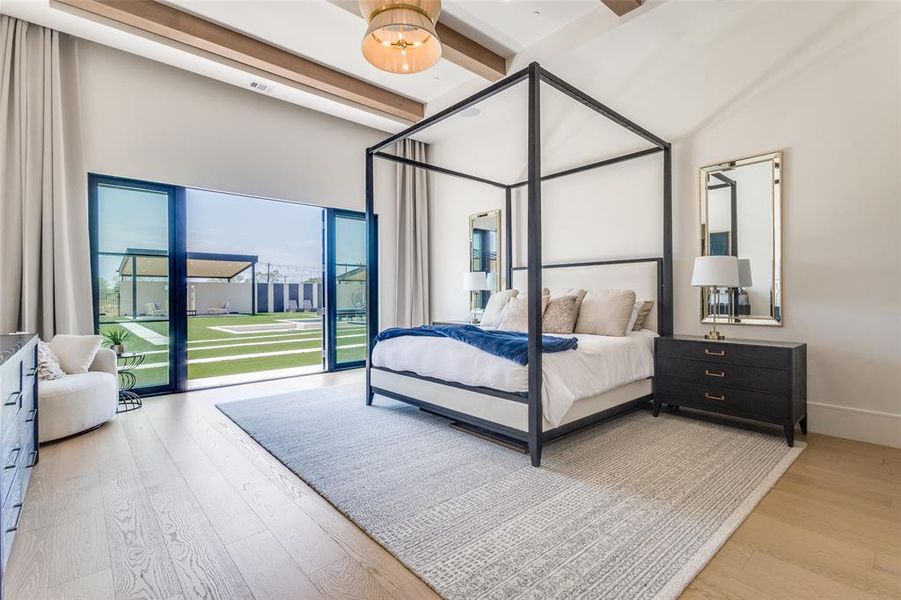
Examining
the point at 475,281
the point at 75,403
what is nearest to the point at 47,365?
the point at 75,403

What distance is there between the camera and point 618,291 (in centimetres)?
378

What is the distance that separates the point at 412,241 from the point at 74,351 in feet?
13.2

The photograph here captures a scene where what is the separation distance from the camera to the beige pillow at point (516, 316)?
153 inches

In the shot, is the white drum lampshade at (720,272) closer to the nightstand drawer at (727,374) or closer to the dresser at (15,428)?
the nightstand drawer at (727,374)

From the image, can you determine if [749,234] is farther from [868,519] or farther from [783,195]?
[868,519]

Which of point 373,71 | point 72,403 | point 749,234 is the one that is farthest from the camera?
point 373,71

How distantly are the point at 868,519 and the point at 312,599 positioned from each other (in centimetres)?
240

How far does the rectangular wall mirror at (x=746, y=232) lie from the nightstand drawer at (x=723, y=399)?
25.0 inches

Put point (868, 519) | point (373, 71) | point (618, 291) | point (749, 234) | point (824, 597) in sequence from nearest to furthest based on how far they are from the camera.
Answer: point (824, 597)
point (868, 519)
point (749, 234)
point (618, 291)
point (373, 71)

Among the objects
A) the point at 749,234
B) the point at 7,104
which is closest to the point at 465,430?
the point at 749,234

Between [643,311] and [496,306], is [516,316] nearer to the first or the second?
[496,306]

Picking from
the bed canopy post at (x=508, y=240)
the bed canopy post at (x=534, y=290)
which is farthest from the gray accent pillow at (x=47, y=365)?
the bed canopy post at (x=508, y=240)

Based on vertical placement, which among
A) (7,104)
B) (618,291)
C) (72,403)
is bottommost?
(72,403)

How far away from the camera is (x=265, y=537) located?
5.89 ft
